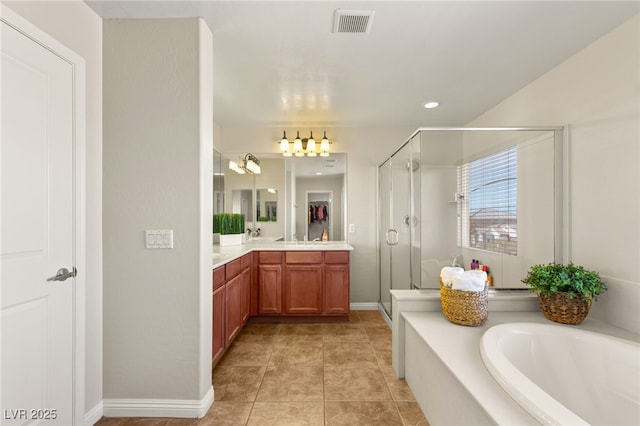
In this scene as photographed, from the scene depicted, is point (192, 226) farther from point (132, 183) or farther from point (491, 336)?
point (491, 336)

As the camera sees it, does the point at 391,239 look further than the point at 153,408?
Yes

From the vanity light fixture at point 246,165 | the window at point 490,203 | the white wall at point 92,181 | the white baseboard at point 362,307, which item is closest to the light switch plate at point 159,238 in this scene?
the white wall at point 92,181

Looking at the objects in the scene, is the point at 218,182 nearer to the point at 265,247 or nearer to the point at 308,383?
the point at 265,247

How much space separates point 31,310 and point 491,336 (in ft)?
7.32

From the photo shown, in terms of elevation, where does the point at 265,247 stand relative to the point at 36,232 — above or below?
below

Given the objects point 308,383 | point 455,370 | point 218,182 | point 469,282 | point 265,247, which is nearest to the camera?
point 455,370

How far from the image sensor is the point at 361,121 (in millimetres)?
3629

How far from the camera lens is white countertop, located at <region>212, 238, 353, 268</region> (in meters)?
2.70

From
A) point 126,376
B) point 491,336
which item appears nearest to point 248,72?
point 126,376

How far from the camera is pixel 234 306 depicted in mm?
2686

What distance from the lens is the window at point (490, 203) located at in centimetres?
267

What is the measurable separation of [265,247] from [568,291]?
2.66m

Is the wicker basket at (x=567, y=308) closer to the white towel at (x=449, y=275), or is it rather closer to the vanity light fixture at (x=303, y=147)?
the white towel at (x=449, y=275)

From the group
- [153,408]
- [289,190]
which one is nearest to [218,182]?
[289,190]
